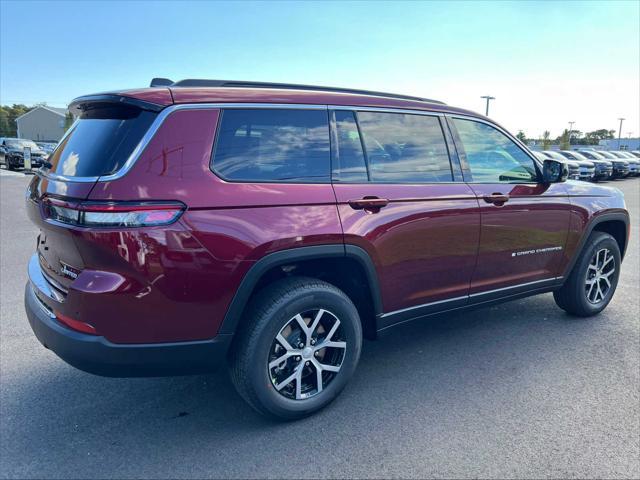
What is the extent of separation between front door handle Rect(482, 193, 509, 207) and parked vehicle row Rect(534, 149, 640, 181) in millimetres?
21029

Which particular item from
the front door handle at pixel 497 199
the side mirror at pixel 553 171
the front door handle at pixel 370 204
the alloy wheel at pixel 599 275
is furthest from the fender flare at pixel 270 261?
the alloy wheel at pixel 599 275

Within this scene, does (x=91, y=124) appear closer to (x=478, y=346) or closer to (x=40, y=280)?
(x=40, y=280)

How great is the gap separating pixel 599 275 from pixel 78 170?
4.47 meters

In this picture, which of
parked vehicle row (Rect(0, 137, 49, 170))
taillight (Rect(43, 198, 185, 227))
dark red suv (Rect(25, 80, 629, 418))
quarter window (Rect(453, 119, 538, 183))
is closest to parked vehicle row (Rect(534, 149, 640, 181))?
quarter window (Rect(453, 119, 538, 183))

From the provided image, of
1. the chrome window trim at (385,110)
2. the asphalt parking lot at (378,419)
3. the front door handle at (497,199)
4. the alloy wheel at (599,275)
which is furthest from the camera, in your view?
the alloy wheel at (599,275)

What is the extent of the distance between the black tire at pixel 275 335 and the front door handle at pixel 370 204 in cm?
51

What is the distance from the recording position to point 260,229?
249 centimetres

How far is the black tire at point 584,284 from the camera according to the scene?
171 inches

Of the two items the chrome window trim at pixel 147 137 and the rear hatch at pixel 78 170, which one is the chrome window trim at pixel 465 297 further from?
the rear hatch at pixel 78 170

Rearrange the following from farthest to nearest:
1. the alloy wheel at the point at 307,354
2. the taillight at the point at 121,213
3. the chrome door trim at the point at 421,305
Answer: the chrome door trim at the point at 421,305, the alloy wheel at the point at 307,354, the taillight at the point at 121,213

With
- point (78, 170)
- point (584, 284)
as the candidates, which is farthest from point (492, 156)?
point (78, 170)

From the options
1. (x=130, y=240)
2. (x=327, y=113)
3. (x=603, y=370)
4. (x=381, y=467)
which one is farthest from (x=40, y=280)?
(x=603, y=370)

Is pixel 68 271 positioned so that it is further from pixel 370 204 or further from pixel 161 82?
pixel 370 204

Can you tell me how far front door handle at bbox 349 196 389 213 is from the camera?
2.87 metres
